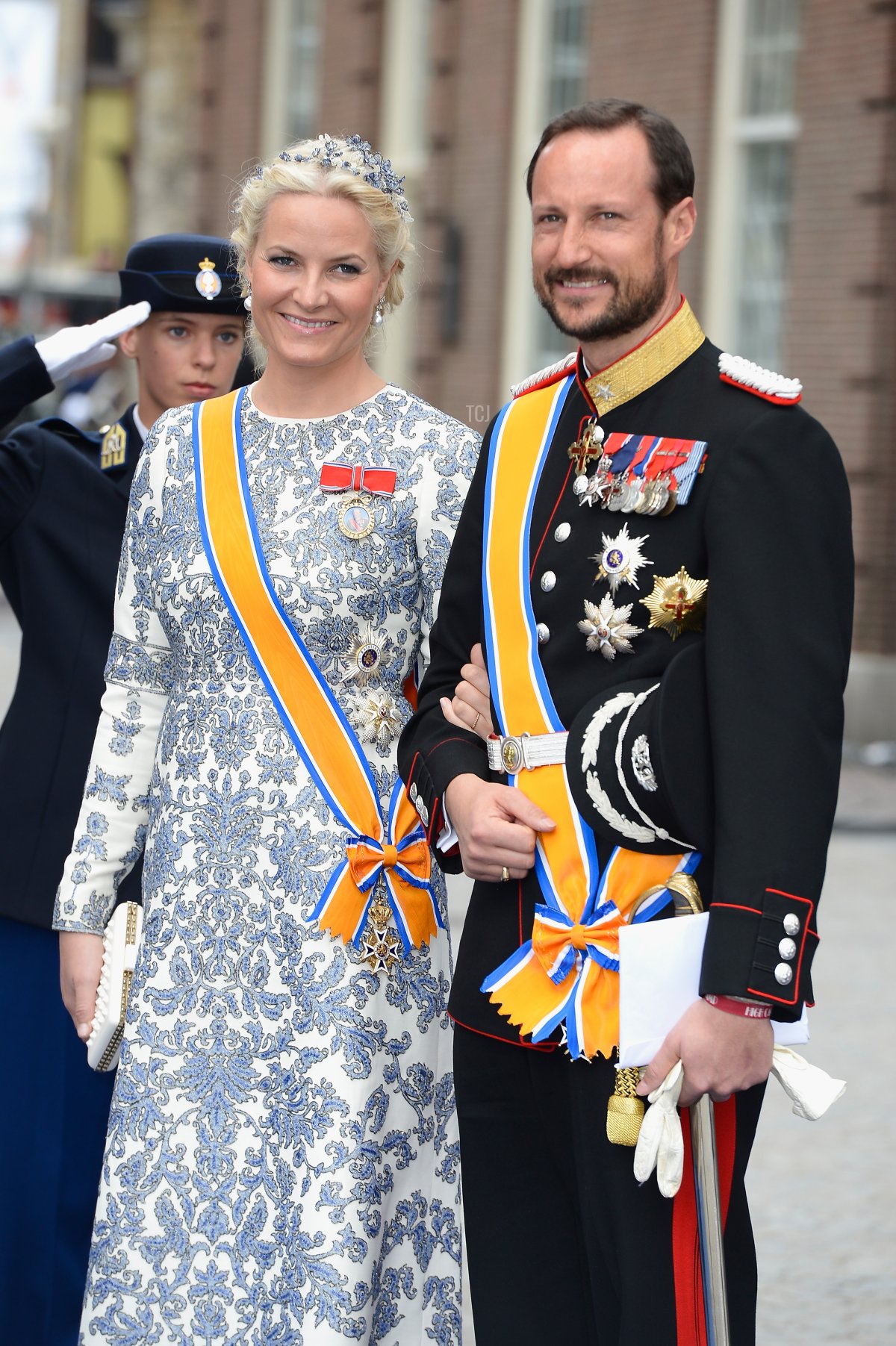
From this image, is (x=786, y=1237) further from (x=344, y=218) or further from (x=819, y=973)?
(x=344, y=218)

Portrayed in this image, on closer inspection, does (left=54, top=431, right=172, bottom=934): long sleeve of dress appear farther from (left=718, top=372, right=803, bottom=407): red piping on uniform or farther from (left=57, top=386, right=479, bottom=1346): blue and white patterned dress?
(left=718, top=372, right=803, bottom=407): red piping on uniform

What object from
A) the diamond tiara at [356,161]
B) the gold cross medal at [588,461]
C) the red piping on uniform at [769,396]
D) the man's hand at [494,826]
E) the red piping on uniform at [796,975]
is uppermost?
the diamond tiara at [356,161]

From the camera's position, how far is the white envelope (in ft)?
7.55

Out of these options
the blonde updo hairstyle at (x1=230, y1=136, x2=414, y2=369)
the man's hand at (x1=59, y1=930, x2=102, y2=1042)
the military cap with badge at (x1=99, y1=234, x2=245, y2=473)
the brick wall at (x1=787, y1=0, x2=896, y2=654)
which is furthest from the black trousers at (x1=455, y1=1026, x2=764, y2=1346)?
the brick wall at (x1=787, y1=0, x2=896, y2=654)

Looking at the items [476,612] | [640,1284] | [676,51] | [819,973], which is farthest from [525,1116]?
[676,51]

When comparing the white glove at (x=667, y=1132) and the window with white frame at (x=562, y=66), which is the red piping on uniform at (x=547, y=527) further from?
the window with white frame at (x=562, y=66)

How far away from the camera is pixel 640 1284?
92.4 inches

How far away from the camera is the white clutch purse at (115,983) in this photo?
9.72 ft

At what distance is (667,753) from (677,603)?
185 millimetres

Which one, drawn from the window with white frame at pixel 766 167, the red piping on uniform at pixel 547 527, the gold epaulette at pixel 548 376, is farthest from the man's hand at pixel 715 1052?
the window with white frame at pixel 766 167

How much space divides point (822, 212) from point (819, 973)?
6131 millimetres

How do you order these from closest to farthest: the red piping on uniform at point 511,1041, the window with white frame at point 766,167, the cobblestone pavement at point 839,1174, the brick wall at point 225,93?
the red piping on uniform at point 511,1041 < the cobblestone pavement at point 839,1174 < the window with white frame at point 766,167 < the brick wall at point 225,93

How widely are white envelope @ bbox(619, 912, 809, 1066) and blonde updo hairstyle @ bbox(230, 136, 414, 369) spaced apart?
1155 mm

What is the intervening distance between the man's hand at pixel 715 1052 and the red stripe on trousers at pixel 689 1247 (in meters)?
0.12
